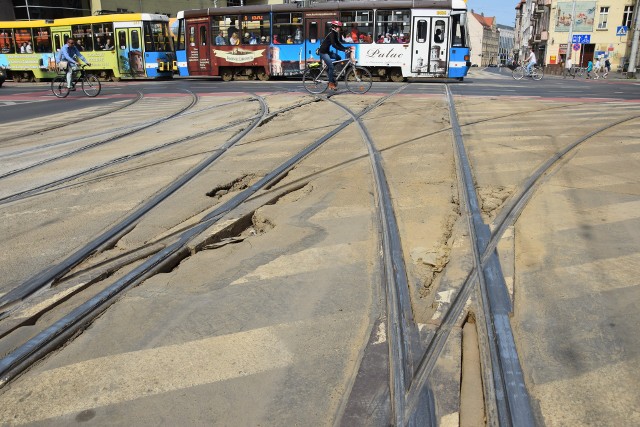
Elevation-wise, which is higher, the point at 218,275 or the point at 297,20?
the point at 297,20

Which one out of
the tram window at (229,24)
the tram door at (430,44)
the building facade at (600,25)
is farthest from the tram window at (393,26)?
the building facade at (600,25)

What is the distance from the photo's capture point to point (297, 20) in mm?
24359

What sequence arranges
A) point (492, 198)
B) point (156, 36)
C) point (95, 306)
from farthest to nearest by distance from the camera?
point (156, 36) → point (492, 198) → point (95, 306)

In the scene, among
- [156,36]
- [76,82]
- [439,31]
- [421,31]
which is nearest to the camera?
[76,82]

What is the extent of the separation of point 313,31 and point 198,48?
6.28 meters

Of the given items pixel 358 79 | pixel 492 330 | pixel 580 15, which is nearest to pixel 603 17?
pixel 580 15

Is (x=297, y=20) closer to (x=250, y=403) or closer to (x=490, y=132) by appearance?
(x=490, y=132)

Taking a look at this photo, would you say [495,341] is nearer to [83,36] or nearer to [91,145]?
[91,145]

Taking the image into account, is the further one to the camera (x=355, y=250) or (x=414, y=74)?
(x=414, y=74)

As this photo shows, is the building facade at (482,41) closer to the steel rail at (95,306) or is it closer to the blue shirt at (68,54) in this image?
the blue shirt at (68,54)

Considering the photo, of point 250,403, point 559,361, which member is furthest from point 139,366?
point 559,361

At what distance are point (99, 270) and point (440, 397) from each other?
264cm

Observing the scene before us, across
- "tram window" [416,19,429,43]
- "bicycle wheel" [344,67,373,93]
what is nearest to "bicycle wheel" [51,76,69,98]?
"bicycle wheel" [344,67,373,93]

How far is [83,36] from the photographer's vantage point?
98.0ft
